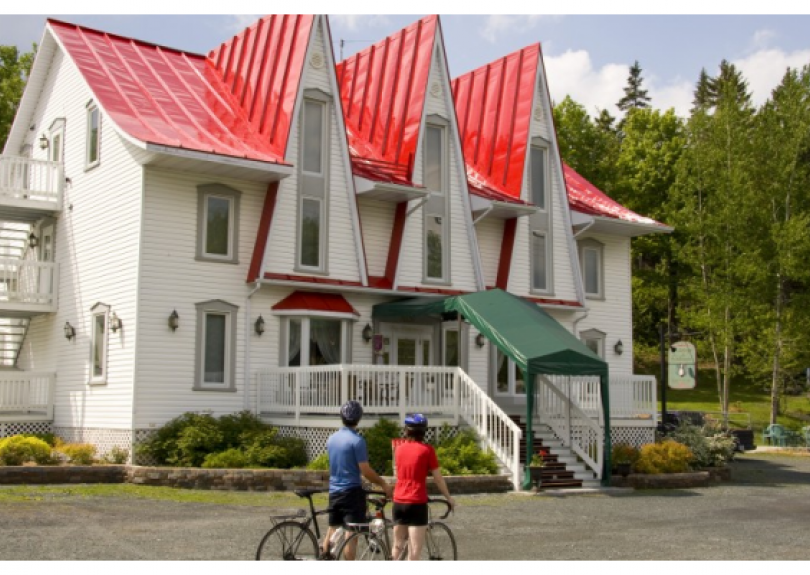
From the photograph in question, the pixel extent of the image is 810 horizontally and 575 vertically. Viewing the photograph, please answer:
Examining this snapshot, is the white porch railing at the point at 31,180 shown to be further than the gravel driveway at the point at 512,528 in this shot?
Yes

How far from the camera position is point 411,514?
31.3ft

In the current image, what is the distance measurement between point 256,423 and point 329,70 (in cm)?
933

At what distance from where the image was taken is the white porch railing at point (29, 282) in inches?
1037

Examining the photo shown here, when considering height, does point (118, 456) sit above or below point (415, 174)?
below

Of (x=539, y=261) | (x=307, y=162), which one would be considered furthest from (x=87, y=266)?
(x=539, y=261)

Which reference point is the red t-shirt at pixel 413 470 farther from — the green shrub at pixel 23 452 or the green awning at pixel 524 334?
the green shrub at pixel 23 452

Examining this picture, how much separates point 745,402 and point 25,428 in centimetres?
3827

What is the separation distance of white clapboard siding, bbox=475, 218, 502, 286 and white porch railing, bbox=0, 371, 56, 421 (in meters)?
12.3

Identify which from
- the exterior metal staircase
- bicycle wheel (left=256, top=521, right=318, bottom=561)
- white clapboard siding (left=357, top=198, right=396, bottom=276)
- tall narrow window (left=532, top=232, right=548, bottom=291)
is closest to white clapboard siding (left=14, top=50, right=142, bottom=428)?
white clapboard siding (left=357, top=198, right=396, bottom=276)

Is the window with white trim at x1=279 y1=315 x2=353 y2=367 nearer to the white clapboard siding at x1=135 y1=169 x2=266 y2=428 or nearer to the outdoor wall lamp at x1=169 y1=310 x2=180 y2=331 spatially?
the white clapboard siding at x1=135 y1=169 x2=266 y2=428

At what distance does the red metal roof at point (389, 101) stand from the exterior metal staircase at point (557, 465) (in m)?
7.44

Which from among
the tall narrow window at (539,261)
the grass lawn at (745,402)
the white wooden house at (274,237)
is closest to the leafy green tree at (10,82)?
the white wooden house at (274,237)

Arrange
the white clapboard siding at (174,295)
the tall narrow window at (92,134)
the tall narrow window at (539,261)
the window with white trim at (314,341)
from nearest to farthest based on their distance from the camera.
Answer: the white clapboard siding at (174,295)
the window with white trim at (314,341)
the tall narrow window at (92,134)
the tall narrow window at (539,261)

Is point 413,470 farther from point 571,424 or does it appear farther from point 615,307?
point 615,307
